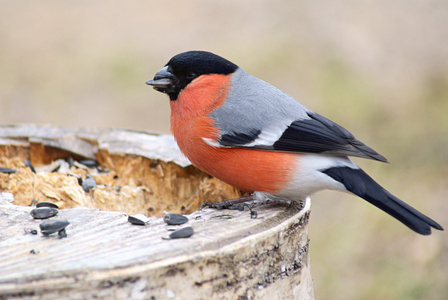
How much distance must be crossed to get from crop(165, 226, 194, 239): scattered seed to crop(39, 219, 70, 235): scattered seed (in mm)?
543

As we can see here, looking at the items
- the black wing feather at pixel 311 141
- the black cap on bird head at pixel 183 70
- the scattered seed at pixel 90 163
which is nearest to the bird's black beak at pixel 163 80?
the black cap on bird head at pixel 183 70

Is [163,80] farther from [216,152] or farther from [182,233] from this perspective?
[182,233]

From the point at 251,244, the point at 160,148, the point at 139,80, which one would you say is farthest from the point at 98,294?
the point at 139,80

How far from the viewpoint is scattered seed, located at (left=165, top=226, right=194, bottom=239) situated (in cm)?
231

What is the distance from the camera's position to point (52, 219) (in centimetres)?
258

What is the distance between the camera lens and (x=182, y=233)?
2336 millimetres

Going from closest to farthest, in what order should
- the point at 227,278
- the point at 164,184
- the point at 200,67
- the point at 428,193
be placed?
the point at 227,278 → the point at 200,67 → the point at 164,184 → the point at 428,193

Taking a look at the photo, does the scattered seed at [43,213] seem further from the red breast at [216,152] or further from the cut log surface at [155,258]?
the red breast at [216,152]

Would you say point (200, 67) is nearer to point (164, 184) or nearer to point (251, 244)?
point (164, 184)

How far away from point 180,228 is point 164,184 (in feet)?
4.92

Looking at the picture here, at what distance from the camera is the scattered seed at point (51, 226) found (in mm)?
2408

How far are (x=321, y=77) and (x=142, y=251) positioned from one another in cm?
619

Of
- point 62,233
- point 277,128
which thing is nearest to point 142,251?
point 62,233

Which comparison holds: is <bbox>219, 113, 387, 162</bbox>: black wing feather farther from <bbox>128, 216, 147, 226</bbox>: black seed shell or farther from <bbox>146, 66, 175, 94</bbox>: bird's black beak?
<bbox>128, 216, 147, 226</bbox>: black seed shell
